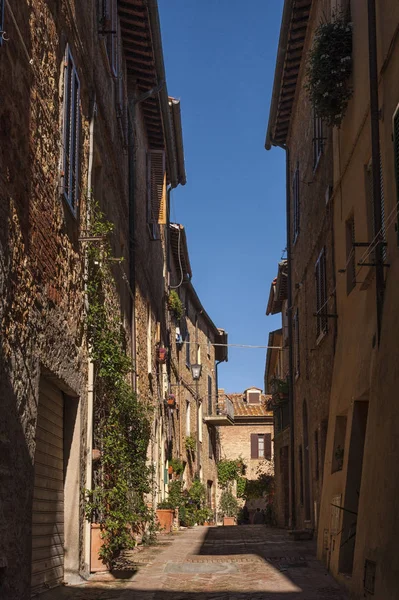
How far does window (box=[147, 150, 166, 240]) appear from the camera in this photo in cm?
1778

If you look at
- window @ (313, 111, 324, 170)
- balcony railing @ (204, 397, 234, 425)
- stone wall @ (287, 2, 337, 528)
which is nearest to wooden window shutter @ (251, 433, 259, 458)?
balcony railing @ (204, 397, 234, 425)

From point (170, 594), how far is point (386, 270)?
3.55 m

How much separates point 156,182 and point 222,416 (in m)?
17.0

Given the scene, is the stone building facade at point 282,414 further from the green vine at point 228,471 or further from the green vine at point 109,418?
the green vine at point 228,471

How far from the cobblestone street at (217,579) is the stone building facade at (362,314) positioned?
1.20 feet

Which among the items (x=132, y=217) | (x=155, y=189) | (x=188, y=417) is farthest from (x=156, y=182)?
(x=188, y=417)

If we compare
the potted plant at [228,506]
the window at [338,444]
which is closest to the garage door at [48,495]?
the window at [338,444]

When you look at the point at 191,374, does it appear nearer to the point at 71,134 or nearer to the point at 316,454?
the point at 316,454

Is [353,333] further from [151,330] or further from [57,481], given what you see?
[151,330]

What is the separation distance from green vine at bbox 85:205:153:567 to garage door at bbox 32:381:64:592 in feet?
2.26

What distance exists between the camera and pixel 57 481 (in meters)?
8.23

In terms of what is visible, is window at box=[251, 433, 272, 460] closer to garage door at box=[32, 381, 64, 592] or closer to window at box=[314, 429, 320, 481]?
window at box=[314, 429, 320, 481]

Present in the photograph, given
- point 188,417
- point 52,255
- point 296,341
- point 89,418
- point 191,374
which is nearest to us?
point 52,255

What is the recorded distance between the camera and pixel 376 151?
793 centimetres
